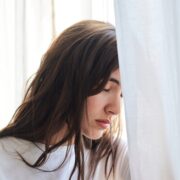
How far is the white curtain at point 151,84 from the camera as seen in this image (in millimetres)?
513

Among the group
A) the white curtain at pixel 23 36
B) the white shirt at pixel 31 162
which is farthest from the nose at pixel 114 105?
the white curtain at pixel 23 36

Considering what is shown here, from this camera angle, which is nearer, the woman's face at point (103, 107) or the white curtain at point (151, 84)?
the white curtain at point (151, 84)

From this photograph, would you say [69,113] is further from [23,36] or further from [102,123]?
[23,36]

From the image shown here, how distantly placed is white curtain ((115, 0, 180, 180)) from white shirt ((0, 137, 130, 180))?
1.06ft

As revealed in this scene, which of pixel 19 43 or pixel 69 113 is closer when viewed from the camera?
pixel 69 113

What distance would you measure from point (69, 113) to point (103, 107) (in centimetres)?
9

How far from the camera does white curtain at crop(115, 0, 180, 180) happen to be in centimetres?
51

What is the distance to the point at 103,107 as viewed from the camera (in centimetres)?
80

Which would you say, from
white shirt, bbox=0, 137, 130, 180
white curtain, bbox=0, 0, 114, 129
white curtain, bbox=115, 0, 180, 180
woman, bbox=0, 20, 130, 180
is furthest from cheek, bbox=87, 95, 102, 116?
white curtain, bbox=0, 0, 114, 129

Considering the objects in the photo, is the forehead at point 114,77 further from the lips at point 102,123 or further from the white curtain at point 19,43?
the white curtain at point 19,43

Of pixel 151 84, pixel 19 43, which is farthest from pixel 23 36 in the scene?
pixel 151 84

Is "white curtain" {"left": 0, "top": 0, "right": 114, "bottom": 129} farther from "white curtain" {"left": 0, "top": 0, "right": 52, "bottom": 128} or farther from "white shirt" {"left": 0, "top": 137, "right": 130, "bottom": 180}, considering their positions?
"white shirt" {"left": 0, "top": 137, "right": 130, "bottom": 180}

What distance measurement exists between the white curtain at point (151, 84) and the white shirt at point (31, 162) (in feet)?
1.06

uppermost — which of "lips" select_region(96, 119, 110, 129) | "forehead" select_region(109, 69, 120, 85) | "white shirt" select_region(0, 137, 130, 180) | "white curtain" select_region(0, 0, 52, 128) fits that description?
"white curtain" select_region(0, 0, 52, 128)
